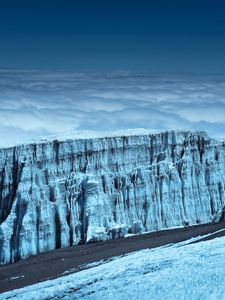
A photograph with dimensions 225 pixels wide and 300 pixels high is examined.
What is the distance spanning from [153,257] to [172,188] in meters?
14.5

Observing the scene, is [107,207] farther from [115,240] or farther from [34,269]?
[34,269]

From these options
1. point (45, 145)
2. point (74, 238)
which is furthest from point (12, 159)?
point (74, 238)

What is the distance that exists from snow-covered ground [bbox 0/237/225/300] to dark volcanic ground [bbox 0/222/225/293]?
264 cm

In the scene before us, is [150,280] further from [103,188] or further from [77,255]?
[103,188]

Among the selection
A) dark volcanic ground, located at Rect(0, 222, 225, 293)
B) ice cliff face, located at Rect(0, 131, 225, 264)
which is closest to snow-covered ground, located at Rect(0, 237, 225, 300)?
dark volcanic ground, located at Rect(0, 222, 225, 293)

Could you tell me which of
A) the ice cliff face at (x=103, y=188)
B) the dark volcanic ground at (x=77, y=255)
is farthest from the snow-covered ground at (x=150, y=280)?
the ice cliff face at (x=103, y=188)

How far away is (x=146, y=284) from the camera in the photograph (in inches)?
1902

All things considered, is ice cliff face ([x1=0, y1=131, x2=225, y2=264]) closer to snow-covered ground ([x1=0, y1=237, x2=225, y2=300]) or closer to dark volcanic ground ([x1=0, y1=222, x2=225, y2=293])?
dark volcanic ground ([x1=0, y1=222, x2=225, y2=293])

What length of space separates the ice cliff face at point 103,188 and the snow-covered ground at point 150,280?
971cm

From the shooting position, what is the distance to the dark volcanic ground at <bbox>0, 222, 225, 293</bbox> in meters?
53.0

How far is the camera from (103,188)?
210 ft

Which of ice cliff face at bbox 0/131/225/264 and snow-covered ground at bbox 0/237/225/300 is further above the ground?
ice cliff face at bbox 0/131/225/264

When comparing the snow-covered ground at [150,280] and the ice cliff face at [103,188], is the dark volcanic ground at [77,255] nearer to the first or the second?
the ice cliff face at [103,188]

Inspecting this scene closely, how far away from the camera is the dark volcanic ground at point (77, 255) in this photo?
53.0 meters
